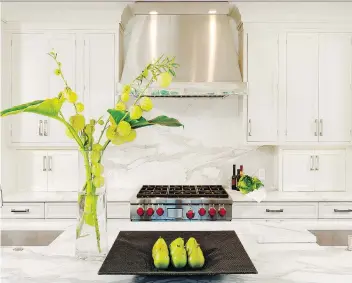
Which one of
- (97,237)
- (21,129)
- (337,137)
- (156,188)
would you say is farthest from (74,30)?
(97,237)

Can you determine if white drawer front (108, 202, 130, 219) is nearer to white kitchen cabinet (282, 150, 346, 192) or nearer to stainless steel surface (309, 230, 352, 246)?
white kitchen cabinet (282, 150, 346, 192)

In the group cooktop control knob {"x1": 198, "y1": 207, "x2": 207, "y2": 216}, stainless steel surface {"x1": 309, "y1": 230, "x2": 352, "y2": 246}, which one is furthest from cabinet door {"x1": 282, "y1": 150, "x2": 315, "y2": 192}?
stainless steel surface {"x1": 309, "y1": 230, "x2": 352, "y2": 246}

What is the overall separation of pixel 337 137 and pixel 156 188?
5.45 feet

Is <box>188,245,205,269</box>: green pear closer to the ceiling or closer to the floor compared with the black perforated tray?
closer to the ceiling

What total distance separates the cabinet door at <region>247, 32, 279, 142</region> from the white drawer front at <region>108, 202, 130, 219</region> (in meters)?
1.24

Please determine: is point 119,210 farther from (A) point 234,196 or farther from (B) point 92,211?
(B) point 92,211

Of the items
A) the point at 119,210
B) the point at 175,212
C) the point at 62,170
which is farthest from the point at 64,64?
the point at 175,212

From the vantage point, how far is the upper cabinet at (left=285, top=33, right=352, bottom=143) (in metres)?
3.98

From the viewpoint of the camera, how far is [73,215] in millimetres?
3773

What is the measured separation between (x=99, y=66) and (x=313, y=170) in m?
2.14

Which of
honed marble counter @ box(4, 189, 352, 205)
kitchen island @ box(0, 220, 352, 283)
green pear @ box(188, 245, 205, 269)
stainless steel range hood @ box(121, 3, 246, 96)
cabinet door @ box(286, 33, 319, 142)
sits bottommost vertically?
honed marble counter @ box(4, 189, 352, 205)

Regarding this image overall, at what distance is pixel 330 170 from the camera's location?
4.18 metres

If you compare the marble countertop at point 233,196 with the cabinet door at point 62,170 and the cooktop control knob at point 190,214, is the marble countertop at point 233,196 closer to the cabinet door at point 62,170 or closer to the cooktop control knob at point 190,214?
the cabinet door at point 62,170

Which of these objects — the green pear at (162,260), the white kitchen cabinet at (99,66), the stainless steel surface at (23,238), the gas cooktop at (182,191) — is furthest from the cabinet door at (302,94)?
the green pear at (162,260)
